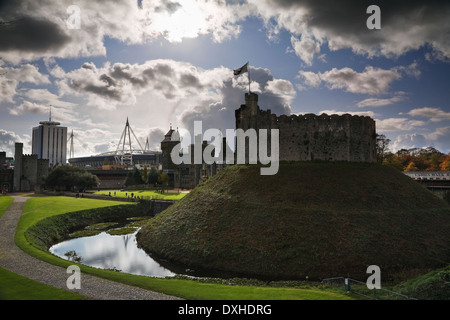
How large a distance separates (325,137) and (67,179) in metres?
75.1

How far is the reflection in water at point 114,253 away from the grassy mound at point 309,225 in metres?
1.95

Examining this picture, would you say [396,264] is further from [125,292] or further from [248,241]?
[125,292]

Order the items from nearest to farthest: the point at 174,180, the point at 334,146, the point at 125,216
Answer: the point at 334,146
the point at 125,216
the point at 174,180

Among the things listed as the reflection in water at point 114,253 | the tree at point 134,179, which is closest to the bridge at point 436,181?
the reflection in water at point 114,253

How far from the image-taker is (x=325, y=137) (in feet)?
132

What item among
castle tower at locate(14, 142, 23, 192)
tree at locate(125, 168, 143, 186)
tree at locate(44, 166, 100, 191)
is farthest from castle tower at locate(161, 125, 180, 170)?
castle tower at locate(14, 142, 23, 192)

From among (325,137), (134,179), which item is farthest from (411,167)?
(134,179)

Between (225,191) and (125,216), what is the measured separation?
30804mm

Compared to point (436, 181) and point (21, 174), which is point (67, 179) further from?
point (436, 181)

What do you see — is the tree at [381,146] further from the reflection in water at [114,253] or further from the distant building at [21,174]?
the distant building at [21,174]

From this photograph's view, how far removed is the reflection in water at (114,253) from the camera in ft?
91.0

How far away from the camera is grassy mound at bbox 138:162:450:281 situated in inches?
1000

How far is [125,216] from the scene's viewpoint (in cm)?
5975

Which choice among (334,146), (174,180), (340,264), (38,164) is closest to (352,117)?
(334,146)
